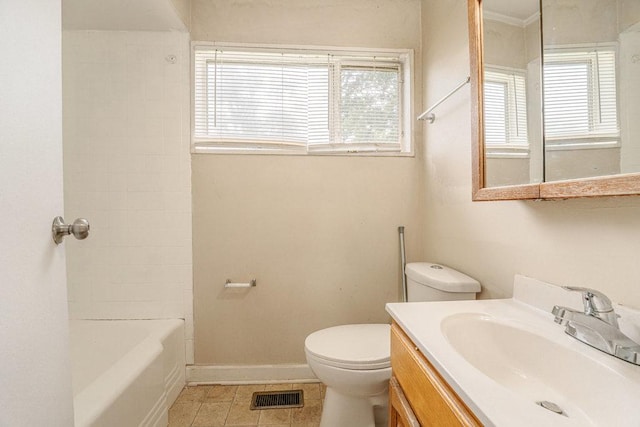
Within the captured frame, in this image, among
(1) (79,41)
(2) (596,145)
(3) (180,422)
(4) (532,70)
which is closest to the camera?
(2) (596,145)

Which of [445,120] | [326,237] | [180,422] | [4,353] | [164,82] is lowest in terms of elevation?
[180,422]

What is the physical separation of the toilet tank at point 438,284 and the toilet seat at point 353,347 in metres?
0.26

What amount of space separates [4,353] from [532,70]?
4.83 ft

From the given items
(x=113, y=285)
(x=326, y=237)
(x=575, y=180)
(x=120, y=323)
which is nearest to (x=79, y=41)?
(x=113, y=285)

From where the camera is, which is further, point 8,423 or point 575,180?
point 575,180

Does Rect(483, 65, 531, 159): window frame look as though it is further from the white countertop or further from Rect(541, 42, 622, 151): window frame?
the white countertop

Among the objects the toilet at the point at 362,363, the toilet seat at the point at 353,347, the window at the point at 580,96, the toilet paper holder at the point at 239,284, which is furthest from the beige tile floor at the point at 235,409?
the window at the point at 580,96

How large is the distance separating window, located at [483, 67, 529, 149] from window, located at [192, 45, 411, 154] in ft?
2.48

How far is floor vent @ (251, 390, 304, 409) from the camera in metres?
1.56

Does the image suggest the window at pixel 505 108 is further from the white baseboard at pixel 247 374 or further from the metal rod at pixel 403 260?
the white baseboard at pixel 247 374

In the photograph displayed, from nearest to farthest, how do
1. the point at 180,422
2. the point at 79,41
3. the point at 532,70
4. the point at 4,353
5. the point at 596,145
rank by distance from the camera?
the point at 4,353 < the point at 596,145 < the point at 532,70 < the point at 180,422 < the point at 79,41

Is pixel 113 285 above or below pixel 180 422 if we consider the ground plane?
above

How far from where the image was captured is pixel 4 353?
1.83 ft

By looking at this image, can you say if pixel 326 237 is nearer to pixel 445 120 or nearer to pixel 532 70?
pixel 445 120
